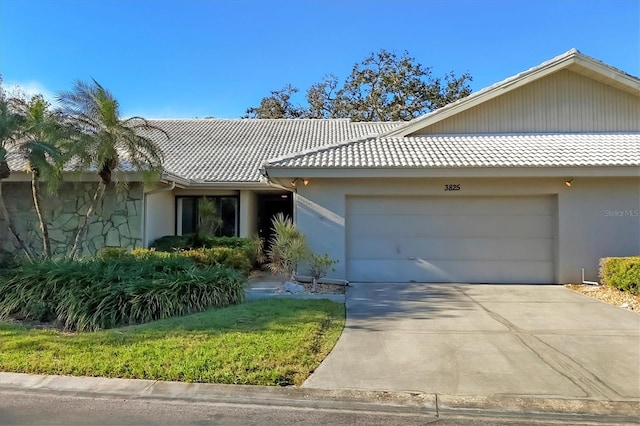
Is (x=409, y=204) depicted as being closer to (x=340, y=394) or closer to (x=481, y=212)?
(x=481, y=212)

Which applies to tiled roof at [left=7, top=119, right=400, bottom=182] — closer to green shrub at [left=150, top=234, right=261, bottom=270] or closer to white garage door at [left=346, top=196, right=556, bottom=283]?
green shrub at [left=150, top=234, right=261, bottom=270]

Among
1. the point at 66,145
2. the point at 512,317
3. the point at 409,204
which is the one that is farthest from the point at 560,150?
the point at 66,145

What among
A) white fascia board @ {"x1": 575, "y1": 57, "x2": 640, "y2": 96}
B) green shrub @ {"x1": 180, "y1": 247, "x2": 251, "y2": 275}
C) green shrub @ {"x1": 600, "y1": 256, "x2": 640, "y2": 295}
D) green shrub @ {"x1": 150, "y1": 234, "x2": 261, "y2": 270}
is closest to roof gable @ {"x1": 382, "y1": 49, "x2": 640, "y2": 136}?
white fascia board @ {"x1": 575, "y1": 57, "x2": 640, "y2": 96}

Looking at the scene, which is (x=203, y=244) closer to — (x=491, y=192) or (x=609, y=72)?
(x=491, y=192)

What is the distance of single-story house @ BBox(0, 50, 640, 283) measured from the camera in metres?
11.4

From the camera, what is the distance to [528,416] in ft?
14.0

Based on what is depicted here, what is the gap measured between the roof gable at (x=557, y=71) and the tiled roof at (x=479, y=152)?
1017 millimetres

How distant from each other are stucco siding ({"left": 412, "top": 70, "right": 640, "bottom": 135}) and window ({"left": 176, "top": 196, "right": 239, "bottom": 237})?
938cm

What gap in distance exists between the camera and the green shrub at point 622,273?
9.49 meters

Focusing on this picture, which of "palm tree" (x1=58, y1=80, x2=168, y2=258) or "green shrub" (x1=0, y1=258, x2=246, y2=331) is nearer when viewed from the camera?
"green shrub" (x1=0, y1=258, x2=246, y2=331)

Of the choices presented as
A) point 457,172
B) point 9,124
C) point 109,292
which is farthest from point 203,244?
point 457,172

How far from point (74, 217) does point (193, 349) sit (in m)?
9.50

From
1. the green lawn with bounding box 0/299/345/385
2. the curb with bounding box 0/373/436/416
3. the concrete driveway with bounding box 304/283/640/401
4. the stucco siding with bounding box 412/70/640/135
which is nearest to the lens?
the curb with bounding box 0/373/436/416

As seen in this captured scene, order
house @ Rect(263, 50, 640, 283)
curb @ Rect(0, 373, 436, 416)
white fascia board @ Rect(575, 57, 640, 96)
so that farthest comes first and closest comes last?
white fascia board @ Rect(575, 57, 640, 96)
house @ Rect(263, 50, 640, 283)
curb @ Rect(0, 373, 436, 416)
